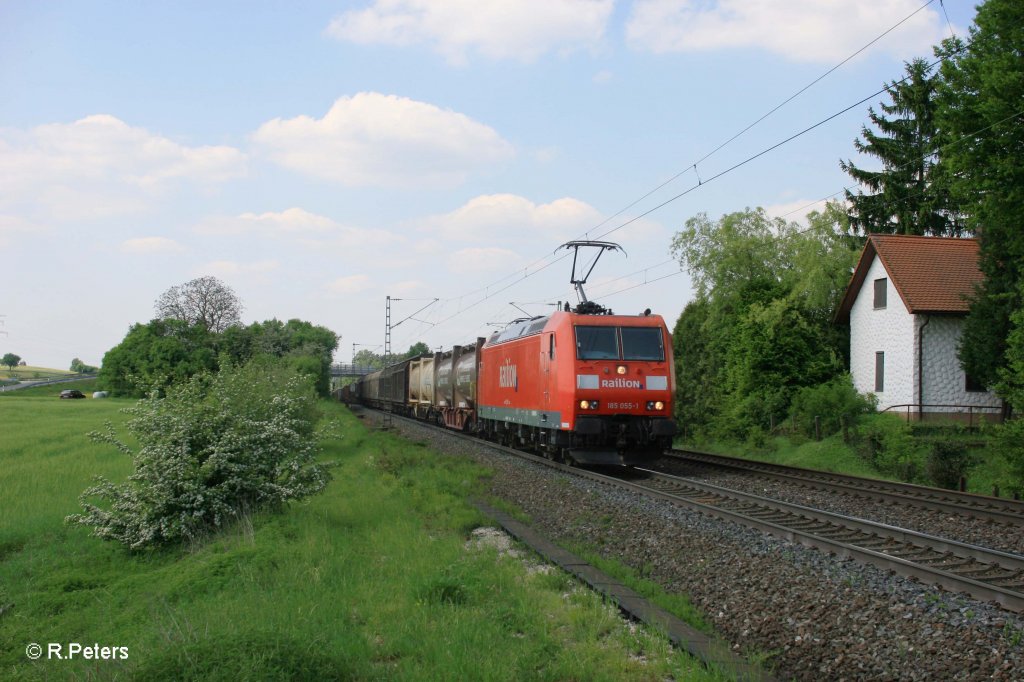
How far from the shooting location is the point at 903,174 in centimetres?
3756

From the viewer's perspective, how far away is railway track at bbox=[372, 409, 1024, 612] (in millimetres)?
6906

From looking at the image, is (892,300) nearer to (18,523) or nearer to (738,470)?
(738,470)

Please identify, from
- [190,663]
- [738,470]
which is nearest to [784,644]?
[190,663]

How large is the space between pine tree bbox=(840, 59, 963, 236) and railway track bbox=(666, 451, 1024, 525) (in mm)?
24512

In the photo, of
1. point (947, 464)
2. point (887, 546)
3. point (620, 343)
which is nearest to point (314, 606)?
point (887, 546)

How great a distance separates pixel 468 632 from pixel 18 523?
23.4 feet

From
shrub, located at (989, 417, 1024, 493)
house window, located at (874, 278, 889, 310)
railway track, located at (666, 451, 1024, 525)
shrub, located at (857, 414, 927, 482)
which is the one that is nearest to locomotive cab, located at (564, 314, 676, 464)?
railway track, located at (666, 451, 1024, 525)

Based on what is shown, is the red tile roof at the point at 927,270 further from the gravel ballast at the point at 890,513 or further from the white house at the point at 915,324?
the gravel ballast at the point at 890,513

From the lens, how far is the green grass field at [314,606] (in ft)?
15.5

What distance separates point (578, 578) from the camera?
7.15m

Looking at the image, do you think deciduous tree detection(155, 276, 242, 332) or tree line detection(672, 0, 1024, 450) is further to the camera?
deciduous tree detection(155, 276, 242, 332)

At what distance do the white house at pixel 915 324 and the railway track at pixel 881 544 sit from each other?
1535 centimetres

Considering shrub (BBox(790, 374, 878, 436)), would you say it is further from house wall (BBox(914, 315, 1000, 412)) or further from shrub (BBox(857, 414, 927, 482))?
house wall (BBox(914, 315, 1000, 412))

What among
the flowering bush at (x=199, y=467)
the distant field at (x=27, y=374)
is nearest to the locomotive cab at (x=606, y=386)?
the flowering bush at (x=199, y=467)
